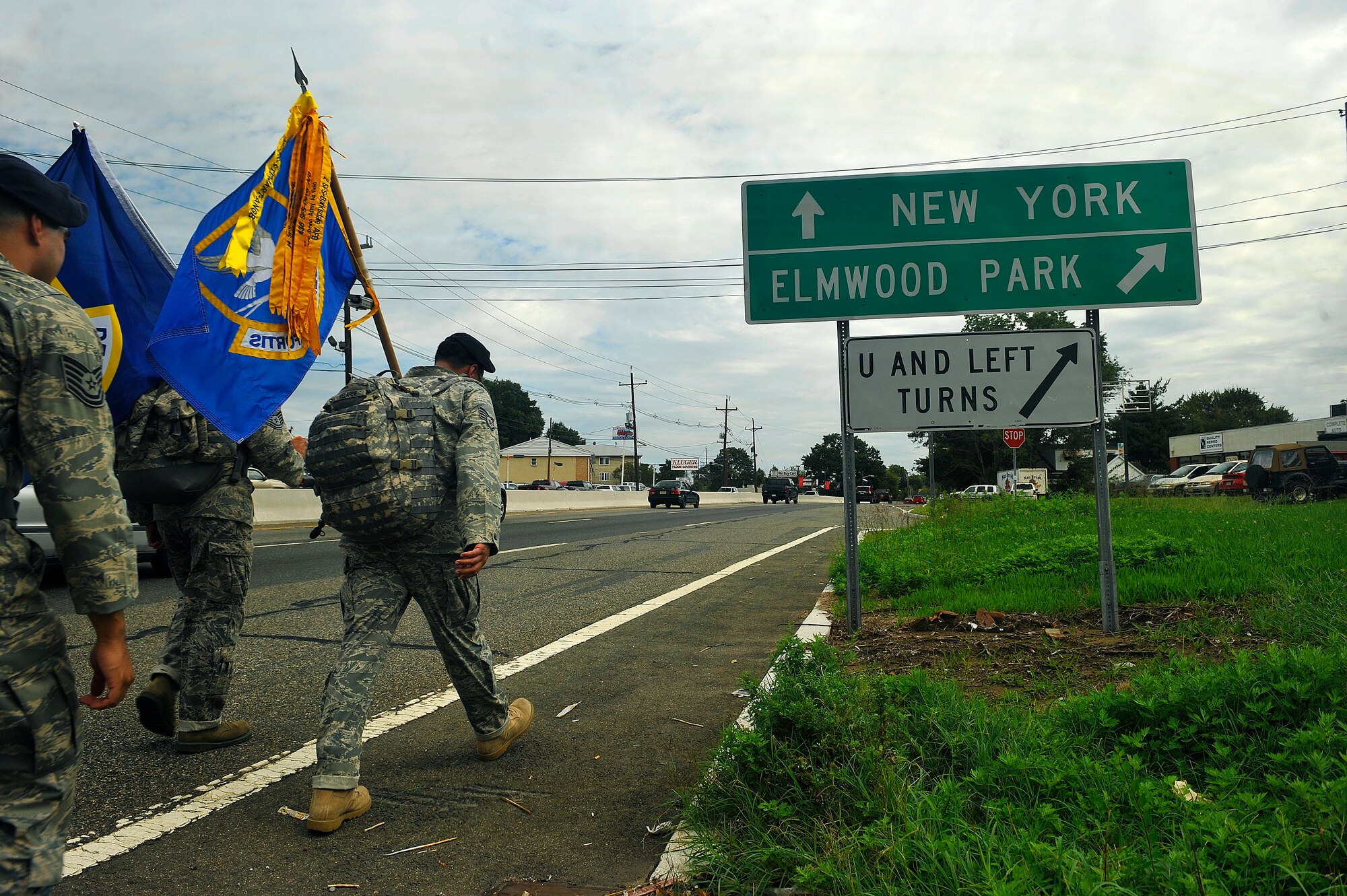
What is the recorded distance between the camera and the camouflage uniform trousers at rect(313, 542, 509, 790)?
320 centimetres

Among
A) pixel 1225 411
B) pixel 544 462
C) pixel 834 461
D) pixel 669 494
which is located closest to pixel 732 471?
pixel 834 461

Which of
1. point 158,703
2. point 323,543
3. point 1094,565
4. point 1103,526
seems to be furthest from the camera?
point 323,543

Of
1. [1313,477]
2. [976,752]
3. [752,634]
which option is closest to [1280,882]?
[976,752]

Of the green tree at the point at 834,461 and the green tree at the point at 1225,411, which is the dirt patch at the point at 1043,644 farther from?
the green tree at the point at 834,461

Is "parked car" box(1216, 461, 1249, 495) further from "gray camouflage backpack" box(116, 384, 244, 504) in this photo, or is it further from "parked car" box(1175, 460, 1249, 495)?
"gray camouflage backpack" box(116, 384, 244, 504)

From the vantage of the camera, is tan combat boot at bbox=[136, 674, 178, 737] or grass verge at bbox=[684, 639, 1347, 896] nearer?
grass verge at bbox=[684, 639, 1347, 896]

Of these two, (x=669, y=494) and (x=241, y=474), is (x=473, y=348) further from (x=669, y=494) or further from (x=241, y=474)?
(x=669, y=494)

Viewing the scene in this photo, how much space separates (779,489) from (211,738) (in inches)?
2350

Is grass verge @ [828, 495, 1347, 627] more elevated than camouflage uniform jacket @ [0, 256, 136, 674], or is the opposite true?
camouflage uniform jacket @ [0, 256, 136, 674]

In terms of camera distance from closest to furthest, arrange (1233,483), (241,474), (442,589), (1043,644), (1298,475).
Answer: (442,589)
(241,474)
(1043,644)
(1298,475)
(1233,483)

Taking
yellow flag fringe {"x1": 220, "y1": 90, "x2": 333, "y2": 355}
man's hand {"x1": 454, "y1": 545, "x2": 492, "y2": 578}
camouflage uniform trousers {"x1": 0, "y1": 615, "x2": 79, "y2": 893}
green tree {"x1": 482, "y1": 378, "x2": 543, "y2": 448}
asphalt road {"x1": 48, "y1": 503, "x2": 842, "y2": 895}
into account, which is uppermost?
green tree {"x1": 482, "y1": 378, "x2": 543, "y2": 448}

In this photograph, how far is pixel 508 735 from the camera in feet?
12.8

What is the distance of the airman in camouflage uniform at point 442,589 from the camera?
3201mm

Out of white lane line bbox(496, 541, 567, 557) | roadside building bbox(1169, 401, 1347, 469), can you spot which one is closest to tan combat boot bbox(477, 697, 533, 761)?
white lane line bbox(496, 541, 567, 557)
